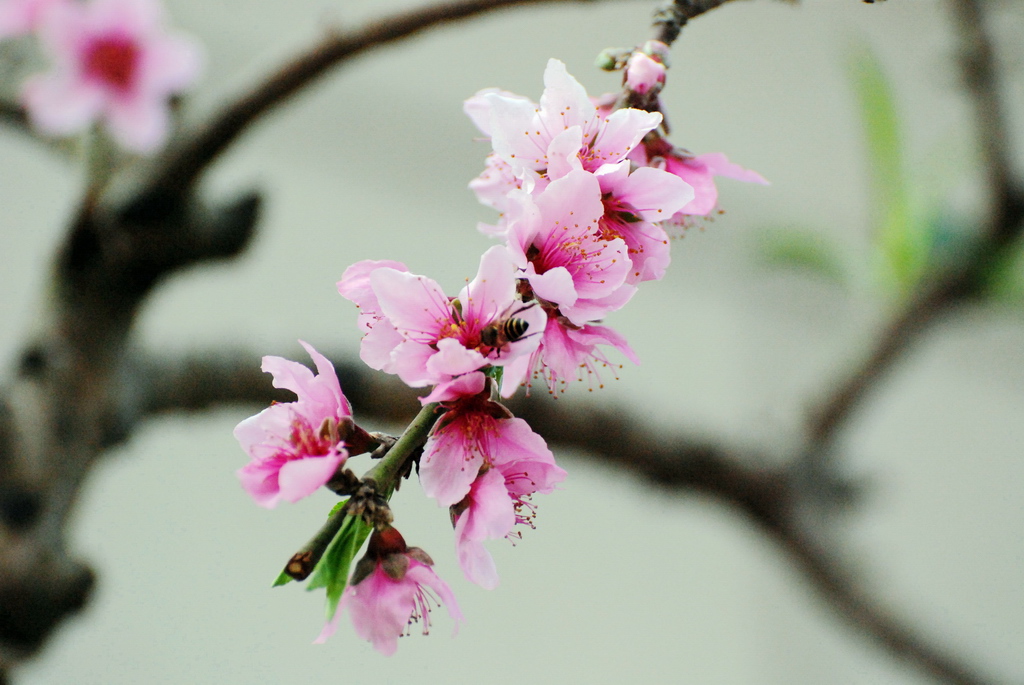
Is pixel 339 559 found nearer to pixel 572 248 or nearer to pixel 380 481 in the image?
pixel 380 481

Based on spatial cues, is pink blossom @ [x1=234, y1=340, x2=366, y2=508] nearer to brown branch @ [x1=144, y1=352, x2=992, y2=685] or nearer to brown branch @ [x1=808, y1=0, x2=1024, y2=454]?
brown branch @ [x1=144, y1=352, x2=992, y2=685]

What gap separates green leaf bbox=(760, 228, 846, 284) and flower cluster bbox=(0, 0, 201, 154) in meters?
1.01

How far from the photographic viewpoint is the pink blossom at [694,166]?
1.08 feet

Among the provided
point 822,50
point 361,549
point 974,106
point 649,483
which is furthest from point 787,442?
point 822,50

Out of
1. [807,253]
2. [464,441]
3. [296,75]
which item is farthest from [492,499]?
[807,253]

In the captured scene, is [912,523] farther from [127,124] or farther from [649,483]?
[127,124]

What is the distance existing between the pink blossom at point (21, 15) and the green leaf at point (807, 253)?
1.16 m

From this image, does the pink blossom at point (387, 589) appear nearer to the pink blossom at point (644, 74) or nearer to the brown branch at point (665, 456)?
the pink blossom at point (644, 74)

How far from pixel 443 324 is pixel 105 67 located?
0.84 meters

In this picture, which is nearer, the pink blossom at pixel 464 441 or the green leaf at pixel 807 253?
the pink blossom at pixel 464 441

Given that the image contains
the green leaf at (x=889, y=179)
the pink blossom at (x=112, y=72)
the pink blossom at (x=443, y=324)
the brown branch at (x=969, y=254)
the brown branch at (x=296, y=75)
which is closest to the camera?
the pink blossom at (x=443, y=324)

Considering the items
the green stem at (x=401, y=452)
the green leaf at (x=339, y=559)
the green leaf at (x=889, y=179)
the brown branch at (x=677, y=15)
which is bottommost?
the green leaf at (x=889, y=179)

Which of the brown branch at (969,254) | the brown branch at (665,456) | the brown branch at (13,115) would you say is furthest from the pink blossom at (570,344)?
the brown branch at (969,254)

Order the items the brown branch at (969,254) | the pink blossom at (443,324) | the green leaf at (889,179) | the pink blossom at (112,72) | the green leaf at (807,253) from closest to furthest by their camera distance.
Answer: the pink blossom at (443,324) < the pink blossom at (112,72) < the brown branch at (969,254) < the green leaf at (889,179) < the green leaf at (807,253)
